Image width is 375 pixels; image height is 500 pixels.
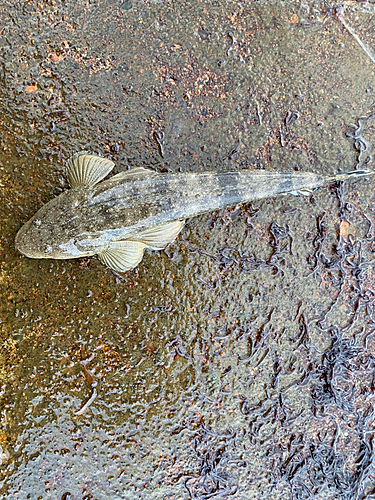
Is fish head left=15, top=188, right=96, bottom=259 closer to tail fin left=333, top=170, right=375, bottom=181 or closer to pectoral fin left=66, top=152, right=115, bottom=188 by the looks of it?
pectoral fin left=66, top=152, right=115, bottom=188

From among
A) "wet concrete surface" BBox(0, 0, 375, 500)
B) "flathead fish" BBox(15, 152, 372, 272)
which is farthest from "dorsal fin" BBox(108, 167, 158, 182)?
"wet concrete surface" BBox(0, 0, 375, 500)

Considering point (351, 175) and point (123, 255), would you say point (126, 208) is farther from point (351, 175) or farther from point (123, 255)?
point (351, 175)

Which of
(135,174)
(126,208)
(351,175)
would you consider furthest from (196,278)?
(351,175)

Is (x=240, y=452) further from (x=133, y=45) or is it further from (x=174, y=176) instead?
(x=133, y=45)

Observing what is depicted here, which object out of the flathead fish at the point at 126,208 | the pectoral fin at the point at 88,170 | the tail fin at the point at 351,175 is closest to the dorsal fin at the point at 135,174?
the flathead fish at the point at 126,208

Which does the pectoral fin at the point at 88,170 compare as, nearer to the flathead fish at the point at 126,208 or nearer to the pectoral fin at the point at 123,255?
the flathead fish at the point at 126,208

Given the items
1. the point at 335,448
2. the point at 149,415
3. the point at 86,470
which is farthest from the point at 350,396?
the point at 86,470

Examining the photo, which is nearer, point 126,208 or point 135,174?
point 126,208
